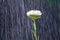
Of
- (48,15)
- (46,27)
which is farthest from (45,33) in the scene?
(48,15)

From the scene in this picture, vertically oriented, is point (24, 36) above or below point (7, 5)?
below

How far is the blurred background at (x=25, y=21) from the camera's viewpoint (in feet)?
4.74

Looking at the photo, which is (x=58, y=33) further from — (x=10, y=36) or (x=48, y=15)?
(x=10, y=36)

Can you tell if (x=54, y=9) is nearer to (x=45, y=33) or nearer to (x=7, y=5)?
(x=45, y=33)

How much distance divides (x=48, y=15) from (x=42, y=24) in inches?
3.9

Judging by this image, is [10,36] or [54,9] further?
[10,36]

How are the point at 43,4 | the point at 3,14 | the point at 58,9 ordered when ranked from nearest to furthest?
the point at 58,9
the point at 43,4
the point at 3,14

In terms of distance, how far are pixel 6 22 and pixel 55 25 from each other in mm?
476

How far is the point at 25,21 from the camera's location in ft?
5.17

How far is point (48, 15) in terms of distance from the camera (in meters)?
1.48

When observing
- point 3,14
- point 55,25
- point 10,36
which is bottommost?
point 10,36

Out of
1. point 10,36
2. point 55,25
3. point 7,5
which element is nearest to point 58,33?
point 55,25

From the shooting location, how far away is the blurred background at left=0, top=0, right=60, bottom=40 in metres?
1.44

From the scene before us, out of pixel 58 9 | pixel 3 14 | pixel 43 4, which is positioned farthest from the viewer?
pixel 3 14
